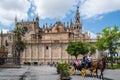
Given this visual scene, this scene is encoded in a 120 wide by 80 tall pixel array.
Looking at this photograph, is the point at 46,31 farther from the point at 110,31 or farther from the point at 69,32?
the point at 110,31

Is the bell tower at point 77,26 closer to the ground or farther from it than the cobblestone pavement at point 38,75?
farther from it

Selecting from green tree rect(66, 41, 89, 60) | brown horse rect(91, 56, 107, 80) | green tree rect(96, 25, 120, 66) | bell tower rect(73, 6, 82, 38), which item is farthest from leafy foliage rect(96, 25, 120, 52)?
bell tower rect(73, 6, 82, 38)

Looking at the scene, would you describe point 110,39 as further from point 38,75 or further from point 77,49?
point 38,75

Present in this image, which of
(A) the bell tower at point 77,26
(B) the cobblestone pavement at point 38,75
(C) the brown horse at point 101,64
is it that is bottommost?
(B) the cobblestone pavement at point 38,75

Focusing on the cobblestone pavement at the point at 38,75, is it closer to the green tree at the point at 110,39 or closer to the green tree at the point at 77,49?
the green tree at the point at 110,39

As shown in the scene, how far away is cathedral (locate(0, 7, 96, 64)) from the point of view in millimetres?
106250

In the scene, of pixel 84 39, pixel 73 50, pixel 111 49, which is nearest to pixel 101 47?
pixel 111 49

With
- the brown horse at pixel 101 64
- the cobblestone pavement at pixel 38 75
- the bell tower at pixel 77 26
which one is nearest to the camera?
the cobblestone pavement at pixel 38 75

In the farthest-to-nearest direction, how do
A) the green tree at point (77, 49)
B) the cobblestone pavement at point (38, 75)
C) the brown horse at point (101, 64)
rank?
1. the green tree at point (77, 49)
2. the brown horse at point (101, 64)
3. the cobblestone pavement at point (38, 75)

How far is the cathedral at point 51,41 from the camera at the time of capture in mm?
106250

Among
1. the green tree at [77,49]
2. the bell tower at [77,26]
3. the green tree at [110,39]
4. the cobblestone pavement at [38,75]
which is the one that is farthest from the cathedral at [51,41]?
the cobblestone pavement at [38,75]

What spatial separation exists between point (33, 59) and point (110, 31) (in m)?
48.6

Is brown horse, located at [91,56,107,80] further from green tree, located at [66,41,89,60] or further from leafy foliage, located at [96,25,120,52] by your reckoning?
Result: green tree, located at [66,41,89,60]

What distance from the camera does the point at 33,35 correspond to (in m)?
111
